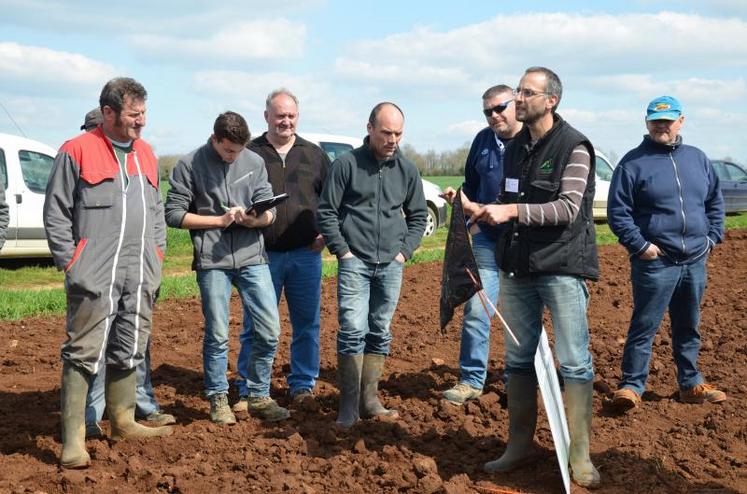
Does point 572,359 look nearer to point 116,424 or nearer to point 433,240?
point 116,424

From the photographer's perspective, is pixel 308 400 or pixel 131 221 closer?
pixel 131 221

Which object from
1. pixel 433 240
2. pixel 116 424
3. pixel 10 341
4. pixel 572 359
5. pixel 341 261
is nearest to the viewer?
pixel 572 359

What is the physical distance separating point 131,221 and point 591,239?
7.91 ft

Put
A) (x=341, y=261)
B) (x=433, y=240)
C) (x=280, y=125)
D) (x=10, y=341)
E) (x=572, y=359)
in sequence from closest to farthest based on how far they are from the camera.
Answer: (x=572, y=359) < (x=341, y=261) < (x=280, y=125) < (x=10, y=341) < (x=433, y=240)

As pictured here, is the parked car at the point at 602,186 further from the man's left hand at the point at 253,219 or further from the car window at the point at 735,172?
the man's left hand at the point at 253,219

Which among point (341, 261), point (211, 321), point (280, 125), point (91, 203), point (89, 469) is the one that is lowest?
point (89, 469)

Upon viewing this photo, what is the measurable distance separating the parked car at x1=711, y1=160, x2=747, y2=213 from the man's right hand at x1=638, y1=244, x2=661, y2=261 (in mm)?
17785

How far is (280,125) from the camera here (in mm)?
5836

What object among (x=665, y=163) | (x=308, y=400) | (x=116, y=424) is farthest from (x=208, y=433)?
(x=665, y=163)

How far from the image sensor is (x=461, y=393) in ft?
19.8

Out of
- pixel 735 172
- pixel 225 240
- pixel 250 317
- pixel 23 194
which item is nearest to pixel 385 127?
pixel 225 240

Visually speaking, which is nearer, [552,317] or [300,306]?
[552,317]

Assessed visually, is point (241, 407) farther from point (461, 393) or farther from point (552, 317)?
point (552, 317)

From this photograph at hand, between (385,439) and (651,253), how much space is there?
7.01 ft
